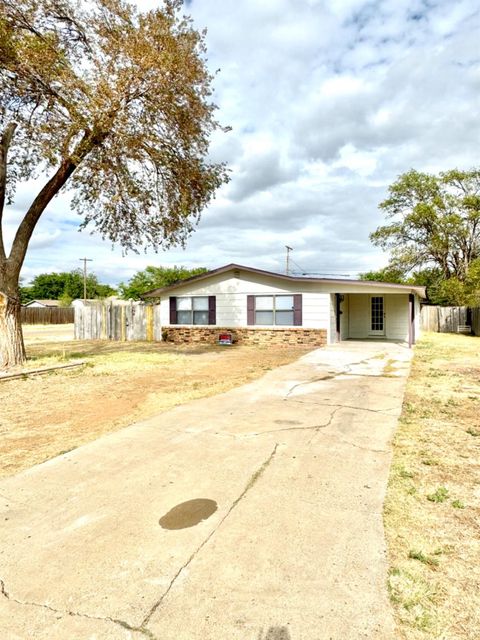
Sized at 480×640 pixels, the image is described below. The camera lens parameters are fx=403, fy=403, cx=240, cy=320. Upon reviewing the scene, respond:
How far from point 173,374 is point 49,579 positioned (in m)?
7.11

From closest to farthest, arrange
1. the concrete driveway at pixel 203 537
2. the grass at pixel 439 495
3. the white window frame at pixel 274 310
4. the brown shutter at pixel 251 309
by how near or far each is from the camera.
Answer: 1. the concrete driveway at pixel 203 537
2. the grass at pixel 439 495
3. the white window frame at pixel 274 310
4. the brown shutter at pixel 251 309

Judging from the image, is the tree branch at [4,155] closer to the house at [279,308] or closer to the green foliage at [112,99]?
the green foliage at [112,99]

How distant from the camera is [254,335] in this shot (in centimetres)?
1661

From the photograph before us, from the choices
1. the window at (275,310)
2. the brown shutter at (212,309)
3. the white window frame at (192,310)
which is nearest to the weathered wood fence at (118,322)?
the white window frame at (192,310)

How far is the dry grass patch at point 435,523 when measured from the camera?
2047 mm

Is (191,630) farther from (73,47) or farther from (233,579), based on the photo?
(73,47)

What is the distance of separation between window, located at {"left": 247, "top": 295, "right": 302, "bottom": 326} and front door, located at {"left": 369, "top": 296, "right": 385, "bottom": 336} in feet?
15.9

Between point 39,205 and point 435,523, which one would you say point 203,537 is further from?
point 39,205

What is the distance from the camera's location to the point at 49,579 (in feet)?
7.70

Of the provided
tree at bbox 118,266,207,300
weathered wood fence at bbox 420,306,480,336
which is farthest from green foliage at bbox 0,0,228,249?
tree at bbox 118,266,207,300

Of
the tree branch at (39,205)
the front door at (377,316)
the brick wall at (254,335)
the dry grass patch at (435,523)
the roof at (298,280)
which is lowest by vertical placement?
the dry grass patch at (435,523)

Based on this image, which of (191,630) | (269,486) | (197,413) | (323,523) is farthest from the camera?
(197,413)

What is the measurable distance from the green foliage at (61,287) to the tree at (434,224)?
53.0m

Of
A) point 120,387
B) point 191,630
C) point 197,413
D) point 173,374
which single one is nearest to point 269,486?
point 191,630
